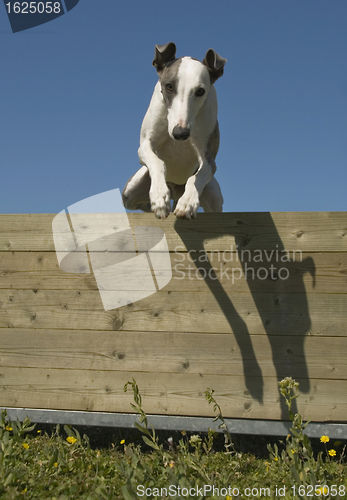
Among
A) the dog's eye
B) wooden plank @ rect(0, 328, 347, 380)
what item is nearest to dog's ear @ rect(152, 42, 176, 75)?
the dog's eye

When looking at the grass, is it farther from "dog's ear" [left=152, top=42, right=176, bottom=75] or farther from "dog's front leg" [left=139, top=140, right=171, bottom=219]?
"dog's ear" [left=152, top=42, right=176, bottom=75]

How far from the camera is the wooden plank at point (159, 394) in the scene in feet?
8.16

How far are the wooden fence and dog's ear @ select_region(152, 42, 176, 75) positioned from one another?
1220 mm

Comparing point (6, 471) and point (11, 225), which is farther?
A: point (11, 225)

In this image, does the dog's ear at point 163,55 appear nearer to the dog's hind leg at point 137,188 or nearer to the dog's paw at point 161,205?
the dog's hind leg at point 137,188

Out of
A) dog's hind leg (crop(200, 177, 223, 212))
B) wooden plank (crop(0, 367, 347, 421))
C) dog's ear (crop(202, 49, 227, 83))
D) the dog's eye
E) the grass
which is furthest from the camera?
dog's hind leg (crop(200, 177, 223, 212))

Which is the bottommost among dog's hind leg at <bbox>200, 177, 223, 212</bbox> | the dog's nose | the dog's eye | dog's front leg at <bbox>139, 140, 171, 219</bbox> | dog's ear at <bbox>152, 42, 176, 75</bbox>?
dog's hind leg at <bbox>200, 177, 223, 212</bbox>

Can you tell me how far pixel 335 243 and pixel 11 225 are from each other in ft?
7.18

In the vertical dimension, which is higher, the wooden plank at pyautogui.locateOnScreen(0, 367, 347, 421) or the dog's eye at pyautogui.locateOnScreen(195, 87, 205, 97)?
the dog's eye at pyautogui.locateOnScreen(195, 87, 205, 97)

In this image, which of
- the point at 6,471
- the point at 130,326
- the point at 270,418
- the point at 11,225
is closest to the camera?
the point at 6,471

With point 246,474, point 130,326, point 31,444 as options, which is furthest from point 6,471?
point 246,474

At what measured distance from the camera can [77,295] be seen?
271cm

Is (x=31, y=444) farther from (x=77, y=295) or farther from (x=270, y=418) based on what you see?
(x=270, y=418)

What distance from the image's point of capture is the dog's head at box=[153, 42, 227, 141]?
2.62 metres
